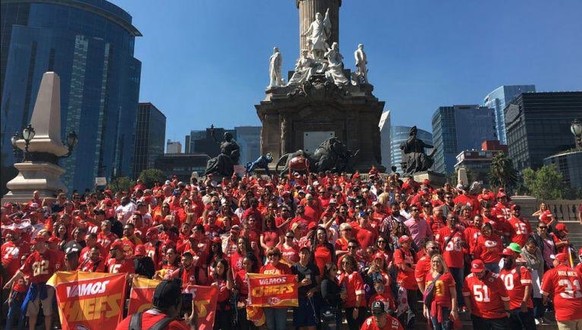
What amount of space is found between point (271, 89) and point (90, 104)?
122 metres

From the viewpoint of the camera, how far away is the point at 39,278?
9.05 m

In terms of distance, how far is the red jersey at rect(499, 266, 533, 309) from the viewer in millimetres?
7918

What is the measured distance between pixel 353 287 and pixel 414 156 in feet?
68.3

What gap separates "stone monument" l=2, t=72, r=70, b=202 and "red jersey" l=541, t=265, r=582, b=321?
2231 centimetres

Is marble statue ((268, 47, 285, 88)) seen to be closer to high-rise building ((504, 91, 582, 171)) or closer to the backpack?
the backpack

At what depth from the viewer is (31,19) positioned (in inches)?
5591

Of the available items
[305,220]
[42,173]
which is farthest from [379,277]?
[42,173]

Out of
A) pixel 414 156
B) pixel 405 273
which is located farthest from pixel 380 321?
pixel 414 156

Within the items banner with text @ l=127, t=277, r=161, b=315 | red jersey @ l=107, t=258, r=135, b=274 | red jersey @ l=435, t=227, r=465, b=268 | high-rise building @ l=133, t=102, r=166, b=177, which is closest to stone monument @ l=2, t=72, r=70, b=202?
red jersey @ l=107, t=258, r=135, b=274

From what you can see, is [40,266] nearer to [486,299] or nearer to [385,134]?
[486,299]

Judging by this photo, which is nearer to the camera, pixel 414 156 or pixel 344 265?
pixel 344 265

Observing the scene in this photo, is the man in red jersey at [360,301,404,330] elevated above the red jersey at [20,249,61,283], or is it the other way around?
the red jersey at [20,249,61,283]

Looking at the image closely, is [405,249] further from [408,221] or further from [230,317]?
[230,317]

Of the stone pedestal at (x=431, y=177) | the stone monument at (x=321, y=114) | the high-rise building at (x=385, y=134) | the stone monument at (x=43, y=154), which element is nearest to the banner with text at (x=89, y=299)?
the stone monument at (x=43, y=154)
